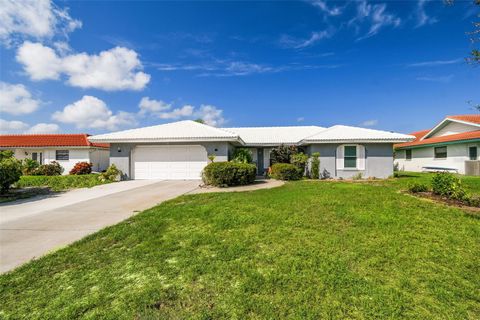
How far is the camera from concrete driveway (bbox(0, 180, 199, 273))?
459 cm

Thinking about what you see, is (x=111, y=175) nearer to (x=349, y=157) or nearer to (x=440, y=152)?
(x=349, y=157)

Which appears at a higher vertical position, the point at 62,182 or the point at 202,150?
the point at 202,150

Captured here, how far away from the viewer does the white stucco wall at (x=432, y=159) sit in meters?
17.3

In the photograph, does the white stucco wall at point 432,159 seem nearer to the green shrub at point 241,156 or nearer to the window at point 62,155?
the green shrub at point 241,156

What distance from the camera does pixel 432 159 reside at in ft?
66.3

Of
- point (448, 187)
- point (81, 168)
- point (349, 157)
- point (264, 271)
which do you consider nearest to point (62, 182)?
point (81, 168)

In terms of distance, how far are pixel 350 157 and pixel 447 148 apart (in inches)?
418

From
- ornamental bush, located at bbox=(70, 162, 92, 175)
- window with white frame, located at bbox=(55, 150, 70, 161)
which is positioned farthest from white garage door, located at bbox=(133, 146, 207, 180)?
window with white frame, located at bbox=(55, 150, 70, 161)

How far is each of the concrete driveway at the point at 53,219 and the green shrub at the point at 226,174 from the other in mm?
3006

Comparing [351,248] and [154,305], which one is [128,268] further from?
[351,248]

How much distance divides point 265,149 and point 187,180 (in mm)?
7576

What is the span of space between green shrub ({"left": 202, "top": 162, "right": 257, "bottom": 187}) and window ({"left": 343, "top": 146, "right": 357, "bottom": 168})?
23.4ft

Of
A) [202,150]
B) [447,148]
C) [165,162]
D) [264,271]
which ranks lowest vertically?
[264,271]

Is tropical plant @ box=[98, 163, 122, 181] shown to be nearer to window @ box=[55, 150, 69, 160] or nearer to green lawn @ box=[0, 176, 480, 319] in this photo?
window @ box=[55, 150, 69, 160]
